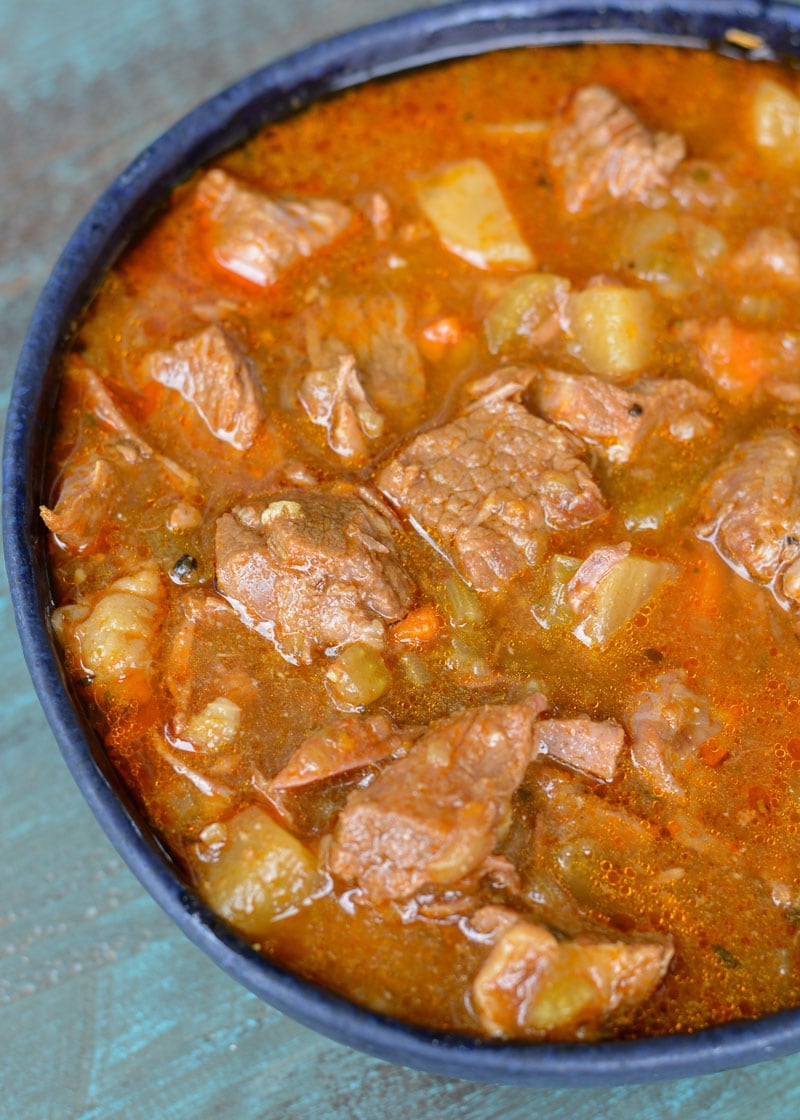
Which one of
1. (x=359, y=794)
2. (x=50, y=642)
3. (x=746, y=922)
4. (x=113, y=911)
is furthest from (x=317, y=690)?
(x=746, y=922)

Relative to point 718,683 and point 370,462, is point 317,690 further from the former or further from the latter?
point 718,683

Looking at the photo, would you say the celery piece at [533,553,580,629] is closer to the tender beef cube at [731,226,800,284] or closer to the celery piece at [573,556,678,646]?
the celery piece at [573,556,678,646]

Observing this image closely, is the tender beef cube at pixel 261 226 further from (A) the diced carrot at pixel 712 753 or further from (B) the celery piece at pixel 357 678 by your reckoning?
(A) the diced carrot at pixel 712 753

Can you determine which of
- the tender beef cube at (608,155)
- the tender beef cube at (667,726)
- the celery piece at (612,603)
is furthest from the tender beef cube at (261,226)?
the tender beef cube at (667,726)

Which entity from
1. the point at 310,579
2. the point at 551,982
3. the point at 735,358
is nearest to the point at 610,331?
the point at 735,358

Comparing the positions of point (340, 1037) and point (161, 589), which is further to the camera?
point (161, 589)

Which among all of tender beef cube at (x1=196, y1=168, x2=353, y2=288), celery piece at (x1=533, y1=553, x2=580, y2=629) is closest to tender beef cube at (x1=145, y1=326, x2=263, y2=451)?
tender beef cube at (x1=196, y1=168, x2=353, y2=288)

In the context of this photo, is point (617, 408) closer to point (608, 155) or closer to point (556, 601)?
point (556, 601)
